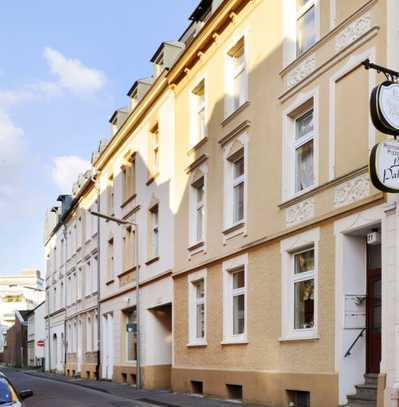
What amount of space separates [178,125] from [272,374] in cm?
1090

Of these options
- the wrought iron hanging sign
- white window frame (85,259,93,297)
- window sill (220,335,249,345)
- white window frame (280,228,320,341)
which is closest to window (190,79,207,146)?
window sill (220,335,249,345)

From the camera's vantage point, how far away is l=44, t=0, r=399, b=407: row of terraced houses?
45.5 ft

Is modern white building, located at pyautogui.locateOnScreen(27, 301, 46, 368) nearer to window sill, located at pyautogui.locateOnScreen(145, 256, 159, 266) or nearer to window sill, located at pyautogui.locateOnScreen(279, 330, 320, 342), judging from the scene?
window sill, located at pyautogui.locateOnScreen(145, 256, 159, 266)

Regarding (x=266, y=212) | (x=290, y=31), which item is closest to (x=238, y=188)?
(x=266, y=212)

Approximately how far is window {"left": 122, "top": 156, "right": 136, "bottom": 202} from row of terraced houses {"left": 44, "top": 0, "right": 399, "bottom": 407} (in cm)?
17

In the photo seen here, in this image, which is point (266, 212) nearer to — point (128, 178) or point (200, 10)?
point (200, 10)

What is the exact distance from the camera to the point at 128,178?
3219 centimetres

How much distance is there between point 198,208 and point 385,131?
39.1 ft

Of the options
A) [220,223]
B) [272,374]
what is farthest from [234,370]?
[220,223]

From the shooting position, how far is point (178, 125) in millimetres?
25078

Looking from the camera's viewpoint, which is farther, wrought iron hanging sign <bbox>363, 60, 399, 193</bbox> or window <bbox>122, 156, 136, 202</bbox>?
window <bbox>122, 156, 136, 202</bbox>

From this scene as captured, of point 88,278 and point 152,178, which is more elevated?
point 152,178

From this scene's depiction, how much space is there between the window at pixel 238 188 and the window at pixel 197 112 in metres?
3.23

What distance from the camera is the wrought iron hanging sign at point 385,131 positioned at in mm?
11570
